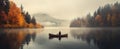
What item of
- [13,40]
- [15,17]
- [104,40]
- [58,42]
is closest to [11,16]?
[15,17]

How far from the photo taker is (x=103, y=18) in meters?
36.6

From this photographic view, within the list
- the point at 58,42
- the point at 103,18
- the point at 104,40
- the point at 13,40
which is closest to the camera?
the point at 13,40

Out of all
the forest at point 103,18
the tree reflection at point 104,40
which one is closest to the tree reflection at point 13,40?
the tree reflection at point 104,40

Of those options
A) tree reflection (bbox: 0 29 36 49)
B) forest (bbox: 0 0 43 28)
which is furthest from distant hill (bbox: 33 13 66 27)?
forest (bbox: 0 0 43 28)

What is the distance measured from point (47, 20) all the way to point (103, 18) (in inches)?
377

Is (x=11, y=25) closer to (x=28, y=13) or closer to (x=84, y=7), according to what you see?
(x=28, y=13)

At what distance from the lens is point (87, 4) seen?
31531mm

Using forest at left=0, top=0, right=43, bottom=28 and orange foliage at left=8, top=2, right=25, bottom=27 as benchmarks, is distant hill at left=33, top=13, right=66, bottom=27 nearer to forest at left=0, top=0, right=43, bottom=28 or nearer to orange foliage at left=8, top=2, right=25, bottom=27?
forest at left=0, top=0, right=43, bottom=28

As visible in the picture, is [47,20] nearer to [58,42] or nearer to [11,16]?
[58,42]

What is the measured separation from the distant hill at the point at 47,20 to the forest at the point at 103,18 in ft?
7.12

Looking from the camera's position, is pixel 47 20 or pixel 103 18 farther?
pixel 103 18

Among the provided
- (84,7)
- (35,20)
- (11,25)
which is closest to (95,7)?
(84,7)

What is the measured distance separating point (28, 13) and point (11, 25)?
659 centimetres

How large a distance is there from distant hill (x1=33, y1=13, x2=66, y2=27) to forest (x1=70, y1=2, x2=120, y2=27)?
2170mm
